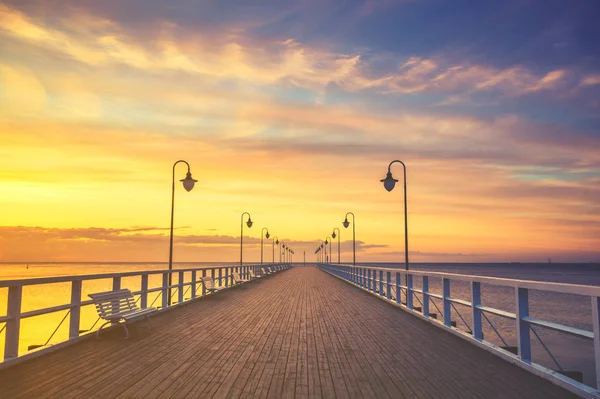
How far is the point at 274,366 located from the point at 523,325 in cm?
345

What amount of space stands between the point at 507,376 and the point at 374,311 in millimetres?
8522

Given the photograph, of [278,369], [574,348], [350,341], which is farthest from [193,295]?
[574,348]

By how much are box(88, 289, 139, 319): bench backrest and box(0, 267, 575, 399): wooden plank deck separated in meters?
0.52

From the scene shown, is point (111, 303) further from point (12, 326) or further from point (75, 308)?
point (12, 326)

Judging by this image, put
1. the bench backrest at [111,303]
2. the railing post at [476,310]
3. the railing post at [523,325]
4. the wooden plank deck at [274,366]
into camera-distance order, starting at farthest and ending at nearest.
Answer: the bench backrest at [111,303]
the railing post at [476,310]
the railing post at [523,325]
the wooden plank deck at [274,366]

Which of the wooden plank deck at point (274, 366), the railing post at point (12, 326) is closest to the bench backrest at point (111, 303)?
the wooden plank deck at point (274, 366)

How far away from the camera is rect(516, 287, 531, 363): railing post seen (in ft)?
22.7

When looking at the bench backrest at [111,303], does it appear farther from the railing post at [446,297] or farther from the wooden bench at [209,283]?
the wooden bench at [209,283]

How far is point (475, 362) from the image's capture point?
7.54m

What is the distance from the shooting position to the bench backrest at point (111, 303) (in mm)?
9336

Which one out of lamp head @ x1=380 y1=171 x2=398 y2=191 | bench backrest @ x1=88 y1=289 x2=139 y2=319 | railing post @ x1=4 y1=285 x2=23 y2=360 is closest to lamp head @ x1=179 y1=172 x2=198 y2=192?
lamp head @ x1=380 y1=171 x2=398 y2=191

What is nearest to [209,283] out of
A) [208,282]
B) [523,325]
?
[208,282]

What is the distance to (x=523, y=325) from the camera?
6.94m

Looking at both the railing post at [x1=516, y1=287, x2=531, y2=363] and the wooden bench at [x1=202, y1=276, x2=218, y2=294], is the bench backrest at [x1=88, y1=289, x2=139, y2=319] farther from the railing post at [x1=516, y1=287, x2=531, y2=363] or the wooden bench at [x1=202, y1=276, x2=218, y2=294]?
the wooden bench at [x1=202, y1=276, x2=218, y2=294]
